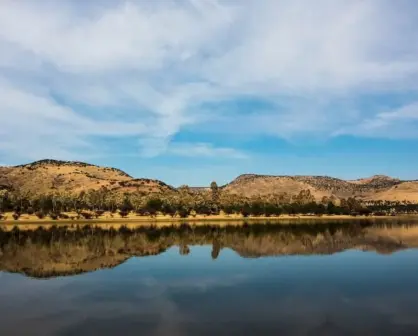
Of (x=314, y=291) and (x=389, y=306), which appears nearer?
(x=389, y=306)

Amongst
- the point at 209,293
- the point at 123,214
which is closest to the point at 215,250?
the point at 209,293

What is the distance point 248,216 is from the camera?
18900 cm

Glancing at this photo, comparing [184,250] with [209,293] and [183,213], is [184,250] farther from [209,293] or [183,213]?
[183,213]

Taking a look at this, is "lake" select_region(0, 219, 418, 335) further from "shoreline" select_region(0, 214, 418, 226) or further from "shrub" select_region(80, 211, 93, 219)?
"shrub" select_region(80, 211, 93, 219)

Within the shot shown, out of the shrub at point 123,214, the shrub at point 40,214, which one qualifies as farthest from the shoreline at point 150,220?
the shrub at point 123,214

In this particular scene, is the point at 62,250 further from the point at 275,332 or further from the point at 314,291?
the point at 275,332

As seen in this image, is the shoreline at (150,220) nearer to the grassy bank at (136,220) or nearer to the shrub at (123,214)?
the grassy bank at (136,220)

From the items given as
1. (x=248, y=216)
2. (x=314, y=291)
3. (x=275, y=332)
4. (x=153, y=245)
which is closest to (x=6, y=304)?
(x=275, y=332)

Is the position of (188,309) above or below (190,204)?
below

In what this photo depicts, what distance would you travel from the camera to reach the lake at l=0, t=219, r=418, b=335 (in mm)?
22828

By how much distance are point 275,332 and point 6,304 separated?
1670 centimetres

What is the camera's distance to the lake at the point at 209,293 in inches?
899

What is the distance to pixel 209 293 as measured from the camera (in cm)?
3158

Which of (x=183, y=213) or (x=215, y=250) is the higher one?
(x=183, y=213)
